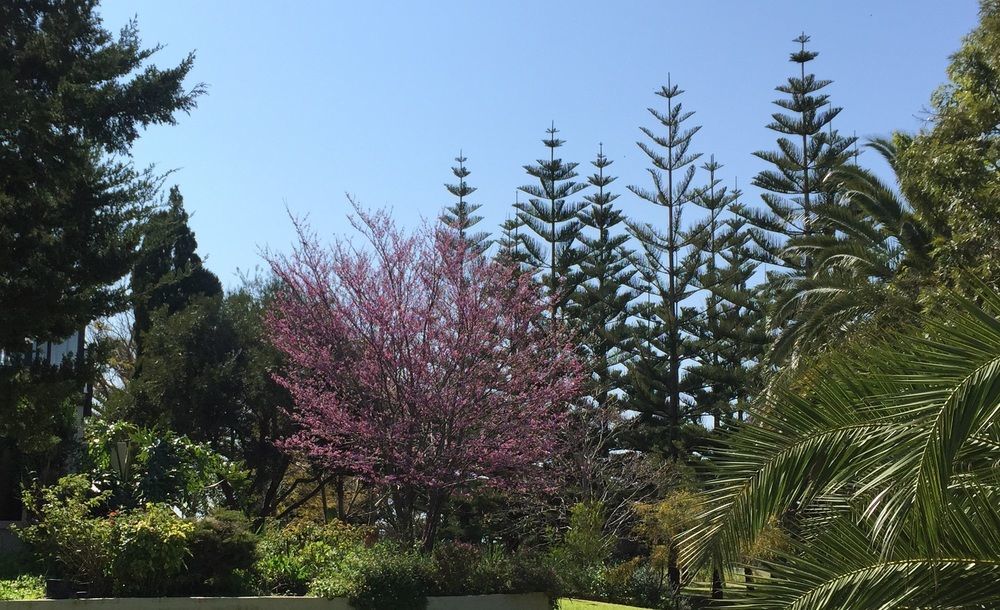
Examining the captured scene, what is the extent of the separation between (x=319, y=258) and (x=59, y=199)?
12.6 feet

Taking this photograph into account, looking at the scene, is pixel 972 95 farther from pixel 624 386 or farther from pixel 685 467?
pixel 624 386

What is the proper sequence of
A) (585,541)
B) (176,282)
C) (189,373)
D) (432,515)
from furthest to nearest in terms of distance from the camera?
(176,282) → (189,373) → (585,541) → (432,515)

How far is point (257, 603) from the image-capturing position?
431 inches

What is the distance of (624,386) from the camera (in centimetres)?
2978

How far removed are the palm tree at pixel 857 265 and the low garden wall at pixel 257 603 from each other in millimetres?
6976

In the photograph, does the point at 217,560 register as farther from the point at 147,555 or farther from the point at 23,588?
the point at 23,588

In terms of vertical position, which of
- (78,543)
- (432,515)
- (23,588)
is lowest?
(23,588)

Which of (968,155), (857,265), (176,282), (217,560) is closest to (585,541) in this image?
(857,265)

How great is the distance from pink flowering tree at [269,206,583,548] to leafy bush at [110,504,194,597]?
10.0 ft

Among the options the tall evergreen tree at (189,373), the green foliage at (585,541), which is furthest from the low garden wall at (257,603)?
the tall evergreen tree at (189,373)

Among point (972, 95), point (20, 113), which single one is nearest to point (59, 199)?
point (20, 113)

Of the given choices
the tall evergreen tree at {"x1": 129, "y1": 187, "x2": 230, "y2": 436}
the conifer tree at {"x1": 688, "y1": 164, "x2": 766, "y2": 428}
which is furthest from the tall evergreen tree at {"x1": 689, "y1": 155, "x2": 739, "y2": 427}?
A: the tall evergreen tree at {"x1": 129, "y1": 187, "x2": 230, "y2": 436}

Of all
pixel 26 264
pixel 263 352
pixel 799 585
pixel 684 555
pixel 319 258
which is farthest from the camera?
pixel 263 352

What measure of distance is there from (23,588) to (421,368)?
17.9ft
